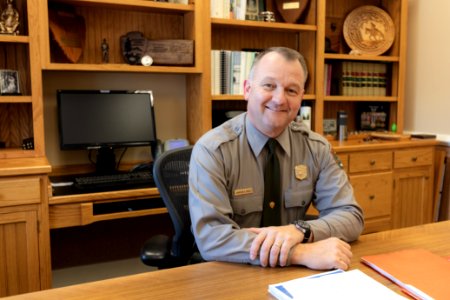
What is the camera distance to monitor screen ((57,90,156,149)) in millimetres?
2432

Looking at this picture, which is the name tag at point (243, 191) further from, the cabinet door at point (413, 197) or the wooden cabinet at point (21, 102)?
the cabinet door at point (413, 197)

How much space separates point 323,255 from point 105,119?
1808 mm

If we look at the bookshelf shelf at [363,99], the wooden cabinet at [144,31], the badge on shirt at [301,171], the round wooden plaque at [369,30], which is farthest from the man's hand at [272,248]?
the round wooden plaque at [369,30]

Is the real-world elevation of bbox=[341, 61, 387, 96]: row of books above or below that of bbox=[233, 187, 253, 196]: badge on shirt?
above

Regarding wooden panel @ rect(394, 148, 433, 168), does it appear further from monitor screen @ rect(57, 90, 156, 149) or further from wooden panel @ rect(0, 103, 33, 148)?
wooden panel @ rect(0, 103, 33, 148)

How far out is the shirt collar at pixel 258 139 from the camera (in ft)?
4.72

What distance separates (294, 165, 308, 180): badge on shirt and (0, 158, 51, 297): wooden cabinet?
124 centimetres

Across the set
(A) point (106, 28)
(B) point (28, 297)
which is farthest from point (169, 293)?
(A) point (106, 28)

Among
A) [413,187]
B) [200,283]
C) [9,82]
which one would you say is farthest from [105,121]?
[413,187]

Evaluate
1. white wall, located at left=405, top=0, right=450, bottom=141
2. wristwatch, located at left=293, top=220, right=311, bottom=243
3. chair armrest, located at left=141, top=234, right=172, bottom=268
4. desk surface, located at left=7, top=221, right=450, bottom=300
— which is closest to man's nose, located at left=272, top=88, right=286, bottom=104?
wristwatch, located at left=293, top=220, right=311, bottom=243

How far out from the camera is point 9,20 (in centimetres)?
228

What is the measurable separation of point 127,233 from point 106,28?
136 cm

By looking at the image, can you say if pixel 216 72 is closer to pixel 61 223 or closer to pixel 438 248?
pixel 61 223

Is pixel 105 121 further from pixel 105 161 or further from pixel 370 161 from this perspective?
pixel 370 161
